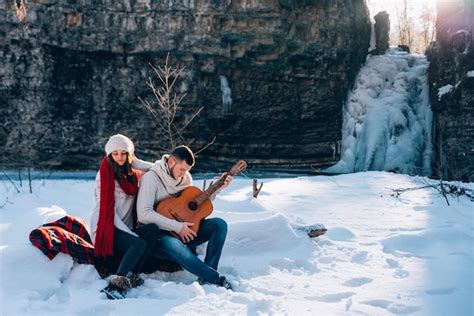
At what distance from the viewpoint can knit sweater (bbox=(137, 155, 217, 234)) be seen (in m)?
3.73

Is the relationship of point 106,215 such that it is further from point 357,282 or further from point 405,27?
point 405,27

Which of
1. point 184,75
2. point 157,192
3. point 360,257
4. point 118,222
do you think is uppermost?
point 184,75

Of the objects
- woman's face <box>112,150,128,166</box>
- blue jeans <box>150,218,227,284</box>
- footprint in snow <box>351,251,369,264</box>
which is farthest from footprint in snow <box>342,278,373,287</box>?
woman's face <box>112,150,128,166</box>

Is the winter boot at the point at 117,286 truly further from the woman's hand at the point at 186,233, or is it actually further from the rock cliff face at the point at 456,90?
the rock cliff face at the point at 456,90

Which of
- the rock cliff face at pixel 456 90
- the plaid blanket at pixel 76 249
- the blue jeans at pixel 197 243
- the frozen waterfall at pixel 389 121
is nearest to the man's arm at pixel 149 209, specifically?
the blue jeans at pixel 197 243

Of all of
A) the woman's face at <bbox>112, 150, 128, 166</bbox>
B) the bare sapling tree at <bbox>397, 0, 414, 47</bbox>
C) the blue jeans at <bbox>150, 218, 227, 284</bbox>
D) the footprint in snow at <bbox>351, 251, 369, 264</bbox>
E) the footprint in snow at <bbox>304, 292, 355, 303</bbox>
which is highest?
the bare sapling tree at <bbox>397, 0, 414, 47</bbox>

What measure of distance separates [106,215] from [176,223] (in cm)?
58

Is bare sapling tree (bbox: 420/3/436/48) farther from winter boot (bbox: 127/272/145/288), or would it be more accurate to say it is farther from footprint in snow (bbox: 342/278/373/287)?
winter boot (bbox: 127/272/145/288)

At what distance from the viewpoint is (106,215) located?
371 centimetres

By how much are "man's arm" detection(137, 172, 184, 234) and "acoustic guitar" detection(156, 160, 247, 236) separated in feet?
0.48

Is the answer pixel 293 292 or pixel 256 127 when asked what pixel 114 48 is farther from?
pixel 293 292

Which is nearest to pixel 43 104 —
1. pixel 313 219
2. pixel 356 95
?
pixel 356 95

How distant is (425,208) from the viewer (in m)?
7.03

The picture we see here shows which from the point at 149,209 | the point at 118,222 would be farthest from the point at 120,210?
the point at 149,209
